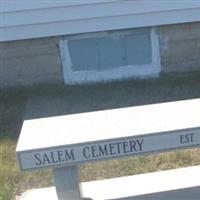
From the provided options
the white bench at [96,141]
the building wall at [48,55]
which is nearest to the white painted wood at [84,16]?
the building wall at [48,55]

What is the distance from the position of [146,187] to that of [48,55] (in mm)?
2543

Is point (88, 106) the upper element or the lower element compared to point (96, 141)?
lower

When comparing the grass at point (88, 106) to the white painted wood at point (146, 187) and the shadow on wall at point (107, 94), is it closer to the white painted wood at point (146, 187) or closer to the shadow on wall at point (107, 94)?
the shadow on wall at point (107, 94)

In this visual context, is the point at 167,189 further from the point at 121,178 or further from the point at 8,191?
the point at 8,191

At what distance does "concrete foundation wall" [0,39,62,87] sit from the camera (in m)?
5.86

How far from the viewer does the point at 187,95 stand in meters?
5.52

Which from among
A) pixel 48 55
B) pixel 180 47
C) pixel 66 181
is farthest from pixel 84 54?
pixel 66 181

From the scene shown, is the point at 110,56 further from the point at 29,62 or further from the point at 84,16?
the point at 29,62

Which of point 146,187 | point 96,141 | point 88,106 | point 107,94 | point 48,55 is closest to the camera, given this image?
point 96,141

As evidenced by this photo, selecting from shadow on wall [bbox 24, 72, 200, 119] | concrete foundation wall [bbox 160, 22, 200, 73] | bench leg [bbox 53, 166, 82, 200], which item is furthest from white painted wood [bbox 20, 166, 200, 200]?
concrete foundation wall [bbox 160, 22, 200, 73]

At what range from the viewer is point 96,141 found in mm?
3066

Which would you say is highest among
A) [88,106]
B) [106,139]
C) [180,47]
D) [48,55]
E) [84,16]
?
[84,16]

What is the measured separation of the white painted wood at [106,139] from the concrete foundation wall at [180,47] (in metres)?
2.69

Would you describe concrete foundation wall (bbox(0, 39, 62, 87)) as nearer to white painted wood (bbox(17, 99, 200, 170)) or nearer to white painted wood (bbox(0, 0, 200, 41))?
white painted wood (bbox(0, 0, 200, 41))
